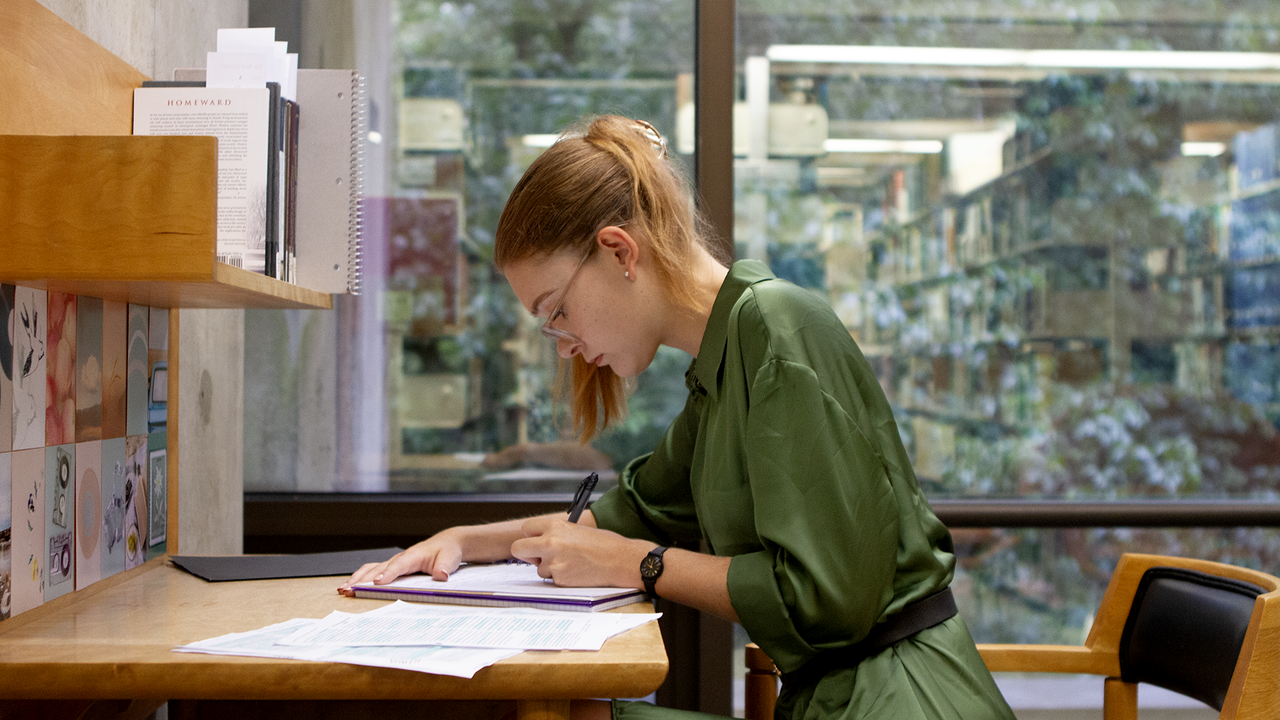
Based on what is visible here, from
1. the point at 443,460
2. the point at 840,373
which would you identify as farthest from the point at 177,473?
the point at 840,373

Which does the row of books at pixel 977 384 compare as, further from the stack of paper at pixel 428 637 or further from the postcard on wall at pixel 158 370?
the postcard on wall at pixel 158 370

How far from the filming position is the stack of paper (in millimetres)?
856

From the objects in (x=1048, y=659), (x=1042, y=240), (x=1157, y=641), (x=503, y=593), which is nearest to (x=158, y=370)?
(x=503, y=593)

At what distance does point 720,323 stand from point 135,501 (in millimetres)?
899

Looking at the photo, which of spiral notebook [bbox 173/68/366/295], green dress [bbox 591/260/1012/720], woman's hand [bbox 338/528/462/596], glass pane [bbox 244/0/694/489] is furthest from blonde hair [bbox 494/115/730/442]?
glass pane [bbox 244/0/694/489]

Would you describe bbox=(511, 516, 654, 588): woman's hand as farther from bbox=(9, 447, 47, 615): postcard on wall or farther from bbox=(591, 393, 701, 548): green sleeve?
bbox=(9, 447, 47, 615): postcard on wall

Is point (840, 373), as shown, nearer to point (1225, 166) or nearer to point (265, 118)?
point (265, 118)

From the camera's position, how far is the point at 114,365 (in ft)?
4.42

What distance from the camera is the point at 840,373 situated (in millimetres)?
1109

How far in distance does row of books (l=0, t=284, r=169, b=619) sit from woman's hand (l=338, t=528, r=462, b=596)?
342 millimetres

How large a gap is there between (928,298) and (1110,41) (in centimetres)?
78

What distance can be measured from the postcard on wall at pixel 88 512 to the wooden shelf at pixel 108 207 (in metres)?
0.36

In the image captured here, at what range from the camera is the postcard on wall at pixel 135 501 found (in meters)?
1.38

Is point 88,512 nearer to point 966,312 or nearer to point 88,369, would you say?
point 88,369
